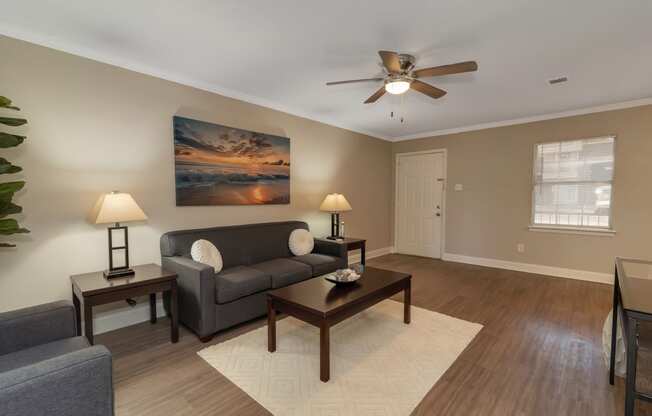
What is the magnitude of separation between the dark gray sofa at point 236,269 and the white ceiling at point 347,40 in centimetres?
166

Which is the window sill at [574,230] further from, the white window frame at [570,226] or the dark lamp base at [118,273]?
the dark lamp base at [118,273]

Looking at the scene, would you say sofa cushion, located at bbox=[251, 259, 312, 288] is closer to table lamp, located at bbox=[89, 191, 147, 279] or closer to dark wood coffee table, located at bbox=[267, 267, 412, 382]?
dark wood coffee table, located at bbox=[267, 267, 412, 382]

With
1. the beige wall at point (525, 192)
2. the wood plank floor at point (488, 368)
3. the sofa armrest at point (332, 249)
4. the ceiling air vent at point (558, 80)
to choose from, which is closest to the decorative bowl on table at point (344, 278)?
the wood plank floor at point (488, 368)

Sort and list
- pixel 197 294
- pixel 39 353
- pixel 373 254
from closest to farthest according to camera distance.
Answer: pixel 39 353 < pixel 197 294 < pixel 373 254

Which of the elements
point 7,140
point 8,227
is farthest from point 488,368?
point 7,140

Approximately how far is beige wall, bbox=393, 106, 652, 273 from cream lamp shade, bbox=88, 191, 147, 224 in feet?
16.2

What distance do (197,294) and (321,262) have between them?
1430 mm

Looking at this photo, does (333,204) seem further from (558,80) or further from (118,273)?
(558,80)

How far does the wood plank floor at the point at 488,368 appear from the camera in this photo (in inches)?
68.4

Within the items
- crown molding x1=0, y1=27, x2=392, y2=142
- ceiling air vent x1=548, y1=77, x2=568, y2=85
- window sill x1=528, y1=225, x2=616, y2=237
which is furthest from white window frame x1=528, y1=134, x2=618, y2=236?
crown molding x1=0, y1=27, x2=392, y2=142

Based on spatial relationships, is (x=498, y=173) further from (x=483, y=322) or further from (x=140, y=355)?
(x=140, y=355)

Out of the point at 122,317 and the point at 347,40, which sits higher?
the point at 347,40

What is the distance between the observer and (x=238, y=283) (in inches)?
104

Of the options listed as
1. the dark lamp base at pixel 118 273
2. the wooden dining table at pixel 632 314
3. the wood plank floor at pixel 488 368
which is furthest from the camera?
the dark lamp base at pixel 118 273
